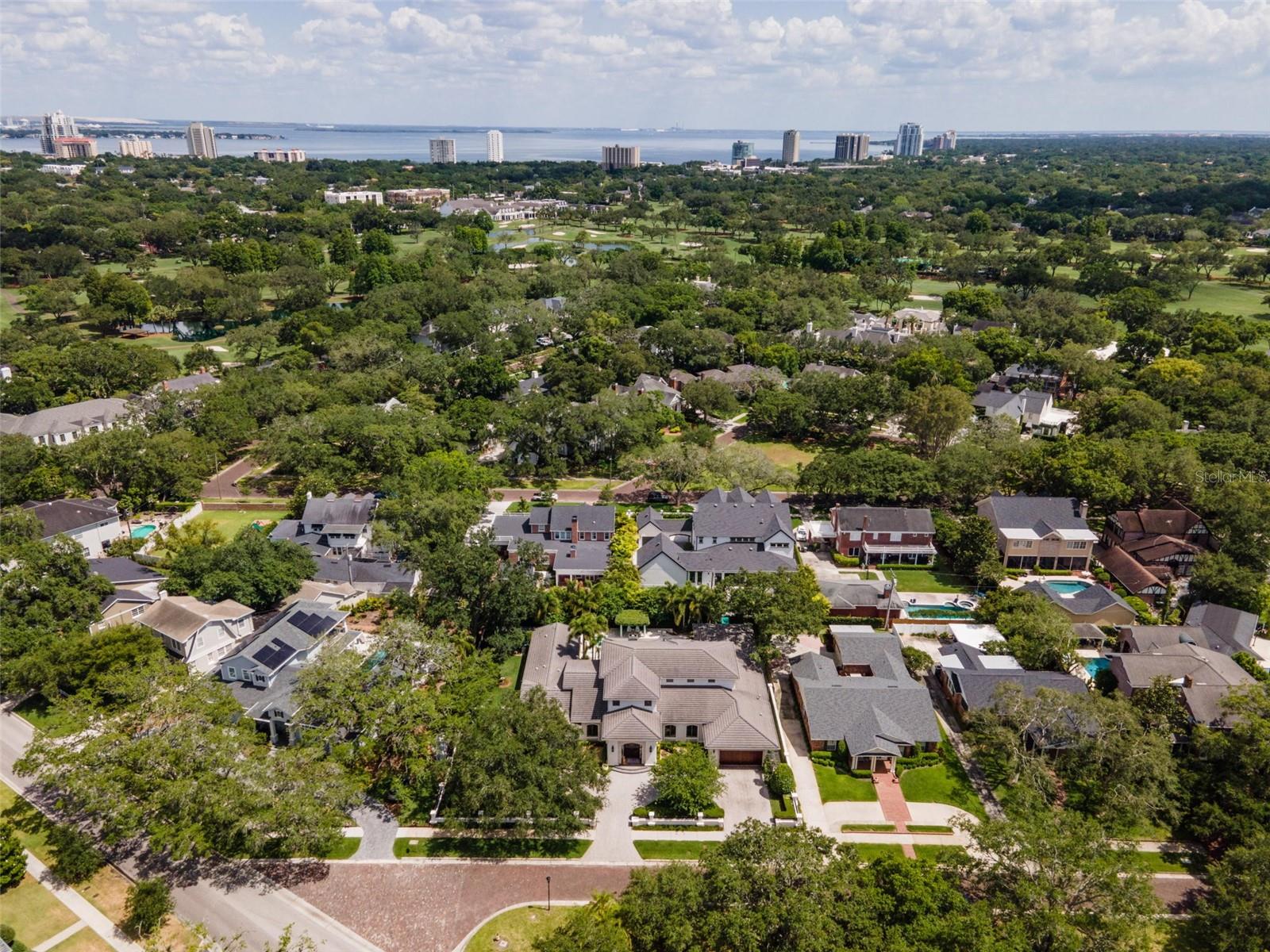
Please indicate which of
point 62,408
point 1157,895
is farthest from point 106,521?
point 1157,895

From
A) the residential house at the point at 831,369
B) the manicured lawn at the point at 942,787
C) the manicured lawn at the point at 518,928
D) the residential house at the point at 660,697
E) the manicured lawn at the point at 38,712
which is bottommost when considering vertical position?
the manicured lawn at the point at 38,712

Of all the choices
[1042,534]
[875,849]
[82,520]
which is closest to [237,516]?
[82,520]

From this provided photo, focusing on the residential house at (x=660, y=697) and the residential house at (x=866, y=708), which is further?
the residential house at (x=660, y=697)

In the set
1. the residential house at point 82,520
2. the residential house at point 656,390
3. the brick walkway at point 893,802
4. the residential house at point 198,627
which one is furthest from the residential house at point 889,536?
the residential house at point 82,520

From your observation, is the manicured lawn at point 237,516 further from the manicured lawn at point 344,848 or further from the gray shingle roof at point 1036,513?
the gray shingle roof at point 1036,513

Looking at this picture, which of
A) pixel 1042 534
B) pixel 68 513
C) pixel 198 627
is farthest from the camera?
pixel 68 513

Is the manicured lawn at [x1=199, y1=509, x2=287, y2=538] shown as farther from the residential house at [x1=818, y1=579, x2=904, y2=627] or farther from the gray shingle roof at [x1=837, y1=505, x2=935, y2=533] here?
the gray shingle roof at [x1=837, y1=505, x2=935, y2=533]

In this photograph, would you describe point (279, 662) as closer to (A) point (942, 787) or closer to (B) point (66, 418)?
(A) point (942, 787)
